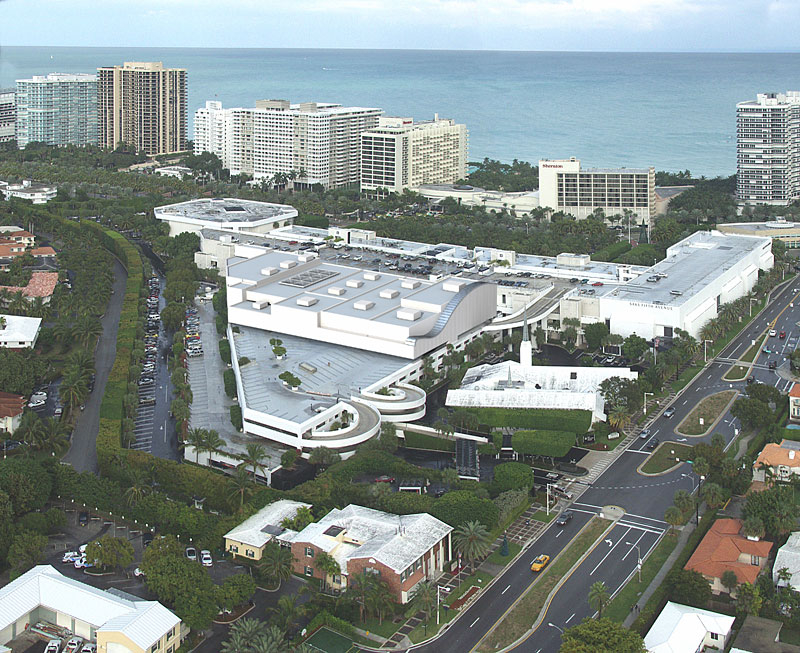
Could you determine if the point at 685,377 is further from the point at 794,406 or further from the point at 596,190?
the point at 596,190

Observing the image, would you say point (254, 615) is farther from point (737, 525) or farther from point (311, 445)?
point (737, 525)

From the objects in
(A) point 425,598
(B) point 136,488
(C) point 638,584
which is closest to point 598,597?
(C) point 638,584

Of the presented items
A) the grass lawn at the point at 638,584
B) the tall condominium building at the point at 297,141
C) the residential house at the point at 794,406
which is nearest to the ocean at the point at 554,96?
the tall condominium building at the point at 297,141

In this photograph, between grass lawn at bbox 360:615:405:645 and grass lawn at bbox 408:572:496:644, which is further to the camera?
grass lawn at bbox 360:615:405:645

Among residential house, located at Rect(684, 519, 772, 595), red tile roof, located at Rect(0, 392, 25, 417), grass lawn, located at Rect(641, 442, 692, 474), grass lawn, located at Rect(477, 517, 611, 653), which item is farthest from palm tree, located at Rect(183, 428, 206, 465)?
residential house, located at Rect(684, 519, 772, 595)

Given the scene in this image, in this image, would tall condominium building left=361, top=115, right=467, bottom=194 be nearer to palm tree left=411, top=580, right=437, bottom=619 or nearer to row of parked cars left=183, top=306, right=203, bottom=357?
row of parked cars left=183, top=306, right=203, bottom=357
